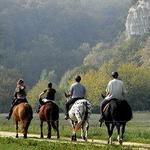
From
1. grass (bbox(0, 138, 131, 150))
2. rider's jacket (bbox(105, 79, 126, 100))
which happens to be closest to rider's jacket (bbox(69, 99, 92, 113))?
rider's jacket (bbox(105, 79, 126, 100))

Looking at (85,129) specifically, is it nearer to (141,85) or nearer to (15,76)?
(141,85)

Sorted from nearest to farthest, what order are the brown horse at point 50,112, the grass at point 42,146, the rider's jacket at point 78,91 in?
the grass at point 42,146 < the rider's jacket at point 78,91 < the brown horse at point 50,112

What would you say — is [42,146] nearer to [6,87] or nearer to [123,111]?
[123,111]

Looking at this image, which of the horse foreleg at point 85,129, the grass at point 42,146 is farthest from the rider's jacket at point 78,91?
the grass at point 42,146

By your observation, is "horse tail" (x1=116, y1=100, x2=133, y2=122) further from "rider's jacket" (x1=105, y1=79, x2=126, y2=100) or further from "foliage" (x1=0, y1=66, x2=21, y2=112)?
"foliage" (x1=0, y1=66, x2=21, y2=112)

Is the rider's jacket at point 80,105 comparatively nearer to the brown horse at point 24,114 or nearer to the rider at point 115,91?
the rider at point 115,91

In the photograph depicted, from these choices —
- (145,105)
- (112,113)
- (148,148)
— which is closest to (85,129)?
(112,113)

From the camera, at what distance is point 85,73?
148125 mm

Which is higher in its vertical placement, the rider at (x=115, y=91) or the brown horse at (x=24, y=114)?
the rider at (x=115, y=91)

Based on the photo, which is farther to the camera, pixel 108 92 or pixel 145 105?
pixel 145 105

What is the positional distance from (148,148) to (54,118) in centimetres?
825

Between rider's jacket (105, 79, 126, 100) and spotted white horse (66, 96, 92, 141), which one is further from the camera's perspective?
spotted white horse (66, 96, 92, 141)

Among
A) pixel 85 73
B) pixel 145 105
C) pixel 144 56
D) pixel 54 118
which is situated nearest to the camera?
pixel 54 118

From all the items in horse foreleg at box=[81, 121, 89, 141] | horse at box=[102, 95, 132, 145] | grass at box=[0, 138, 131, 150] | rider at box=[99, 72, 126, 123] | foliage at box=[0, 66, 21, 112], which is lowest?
grass at box=[0, 138, 131, 150]
